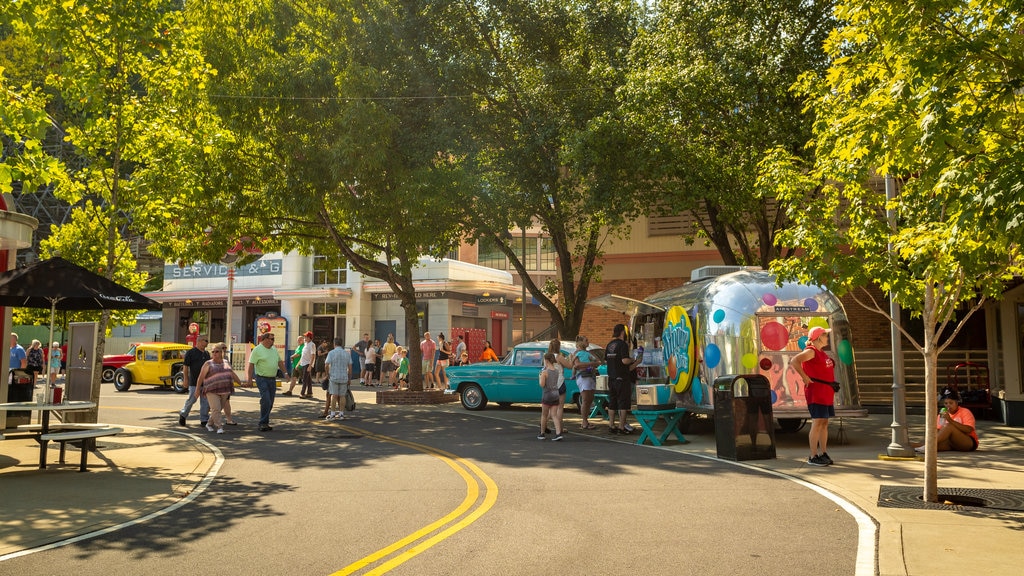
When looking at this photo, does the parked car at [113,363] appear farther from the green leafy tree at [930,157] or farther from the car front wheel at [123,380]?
the green leafy tree at [930,157]

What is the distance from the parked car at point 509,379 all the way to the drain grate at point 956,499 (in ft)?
34.3

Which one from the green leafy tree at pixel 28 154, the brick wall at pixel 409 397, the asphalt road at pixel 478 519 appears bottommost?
the asphalt road at pixel 478 519

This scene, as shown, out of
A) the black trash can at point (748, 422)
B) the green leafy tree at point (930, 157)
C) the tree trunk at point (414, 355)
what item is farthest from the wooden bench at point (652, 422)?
the tree trunk at point (414, 355)

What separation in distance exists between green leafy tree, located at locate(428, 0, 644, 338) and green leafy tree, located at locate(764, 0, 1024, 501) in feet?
33.4

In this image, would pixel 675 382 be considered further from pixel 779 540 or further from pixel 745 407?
pixel 779 540

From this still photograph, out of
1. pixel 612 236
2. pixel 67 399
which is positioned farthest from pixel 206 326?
pixel 67 399

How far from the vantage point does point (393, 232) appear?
70.5ft

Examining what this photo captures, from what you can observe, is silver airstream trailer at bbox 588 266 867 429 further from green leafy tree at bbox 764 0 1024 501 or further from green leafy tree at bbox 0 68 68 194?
green leafy tree at bbox 0 68 68 194

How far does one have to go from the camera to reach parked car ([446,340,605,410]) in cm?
1977

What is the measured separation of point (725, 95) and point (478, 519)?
43.6 feet

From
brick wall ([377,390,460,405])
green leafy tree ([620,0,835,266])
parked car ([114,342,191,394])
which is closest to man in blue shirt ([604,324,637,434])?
green leafy tree ([620,0,835,266])

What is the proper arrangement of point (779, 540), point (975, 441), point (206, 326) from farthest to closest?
point (206, 326)
point (975, 441)
point (779, 540)

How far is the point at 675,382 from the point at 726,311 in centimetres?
202

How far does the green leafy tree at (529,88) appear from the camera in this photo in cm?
2086
